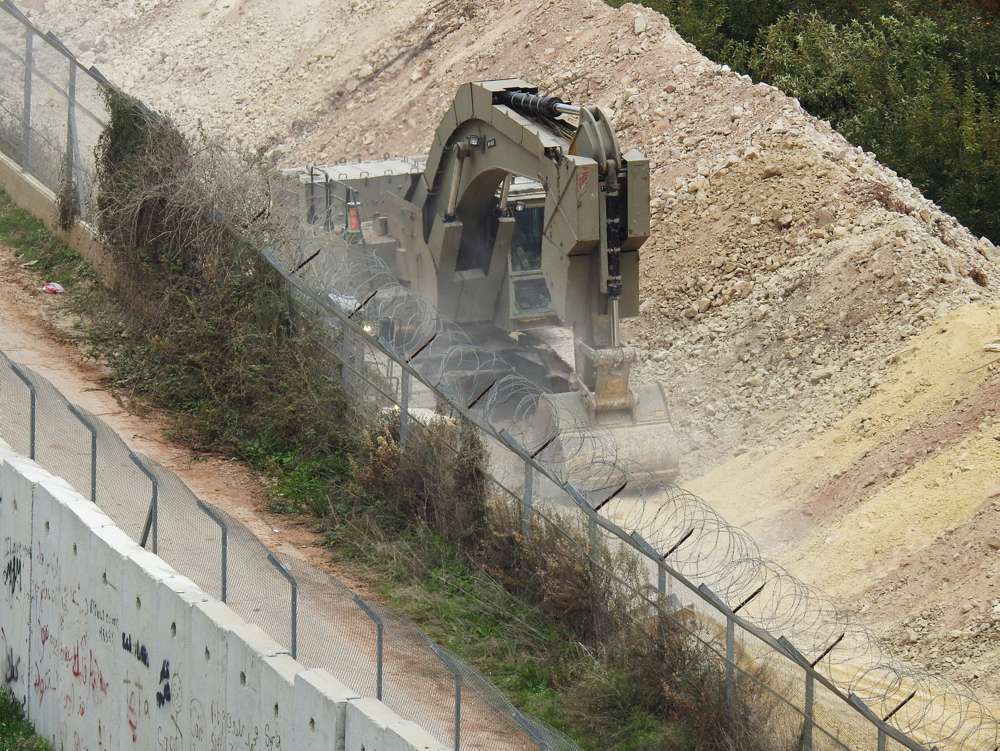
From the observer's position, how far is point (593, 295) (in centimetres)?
1712

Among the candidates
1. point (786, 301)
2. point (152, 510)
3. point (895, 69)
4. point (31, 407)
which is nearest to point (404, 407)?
point (152, 510)

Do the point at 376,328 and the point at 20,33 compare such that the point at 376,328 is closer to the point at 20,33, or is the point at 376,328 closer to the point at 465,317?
the point at 465,317

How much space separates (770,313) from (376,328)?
647cm

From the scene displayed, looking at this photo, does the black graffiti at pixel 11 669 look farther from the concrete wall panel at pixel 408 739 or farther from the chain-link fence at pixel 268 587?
the concrete wall panel at pixel 408 739

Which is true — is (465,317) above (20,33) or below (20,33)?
below

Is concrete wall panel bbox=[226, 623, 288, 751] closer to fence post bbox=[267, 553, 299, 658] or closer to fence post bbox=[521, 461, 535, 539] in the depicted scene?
fence post bbox=[267, 553, 299, 658]

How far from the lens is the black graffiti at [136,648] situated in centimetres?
1315

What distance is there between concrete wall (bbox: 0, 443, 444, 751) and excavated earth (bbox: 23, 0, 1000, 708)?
562 centimetres


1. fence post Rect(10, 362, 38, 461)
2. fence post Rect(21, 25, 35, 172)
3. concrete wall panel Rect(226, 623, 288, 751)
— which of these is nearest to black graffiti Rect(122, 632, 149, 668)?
concrete wall panel Rect(226, 623, 288, 751)

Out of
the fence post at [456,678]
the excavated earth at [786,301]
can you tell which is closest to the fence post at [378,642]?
the fence post at [456,678]

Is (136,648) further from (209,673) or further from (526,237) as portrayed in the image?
(526,237)

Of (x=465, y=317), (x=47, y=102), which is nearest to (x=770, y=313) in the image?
(x=465, y=317)

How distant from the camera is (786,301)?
21.2m

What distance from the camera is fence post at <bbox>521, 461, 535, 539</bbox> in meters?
14.0
